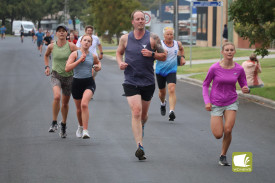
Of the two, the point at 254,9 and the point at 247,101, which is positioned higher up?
the point at 254,9

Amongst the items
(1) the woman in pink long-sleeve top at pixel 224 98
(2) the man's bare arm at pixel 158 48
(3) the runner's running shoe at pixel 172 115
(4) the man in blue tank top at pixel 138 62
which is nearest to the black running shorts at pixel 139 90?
(4) the man in blue tank top at pixel 138 62

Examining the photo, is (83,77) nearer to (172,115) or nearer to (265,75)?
(172,115)

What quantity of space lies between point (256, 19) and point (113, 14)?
115 feet

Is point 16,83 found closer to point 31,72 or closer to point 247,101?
point 31,72

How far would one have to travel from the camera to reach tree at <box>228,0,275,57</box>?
16609 mm

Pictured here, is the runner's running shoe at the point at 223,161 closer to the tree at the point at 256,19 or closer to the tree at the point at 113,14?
the tree at the point at 256,19

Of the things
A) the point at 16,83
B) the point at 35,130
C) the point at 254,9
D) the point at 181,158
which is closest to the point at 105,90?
the point at 16,83

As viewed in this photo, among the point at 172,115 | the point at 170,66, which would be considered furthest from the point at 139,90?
the point at 170,66

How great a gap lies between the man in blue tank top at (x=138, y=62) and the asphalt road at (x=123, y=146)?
551 millimetres

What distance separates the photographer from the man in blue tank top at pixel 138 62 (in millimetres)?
8828

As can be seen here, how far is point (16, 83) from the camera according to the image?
2239cm

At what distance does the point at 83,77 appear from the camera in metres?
10.5

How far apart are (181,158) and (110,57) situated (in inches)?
1351

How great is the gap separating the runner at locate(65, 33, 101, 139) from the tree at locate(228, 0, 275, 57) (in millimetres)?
7132
